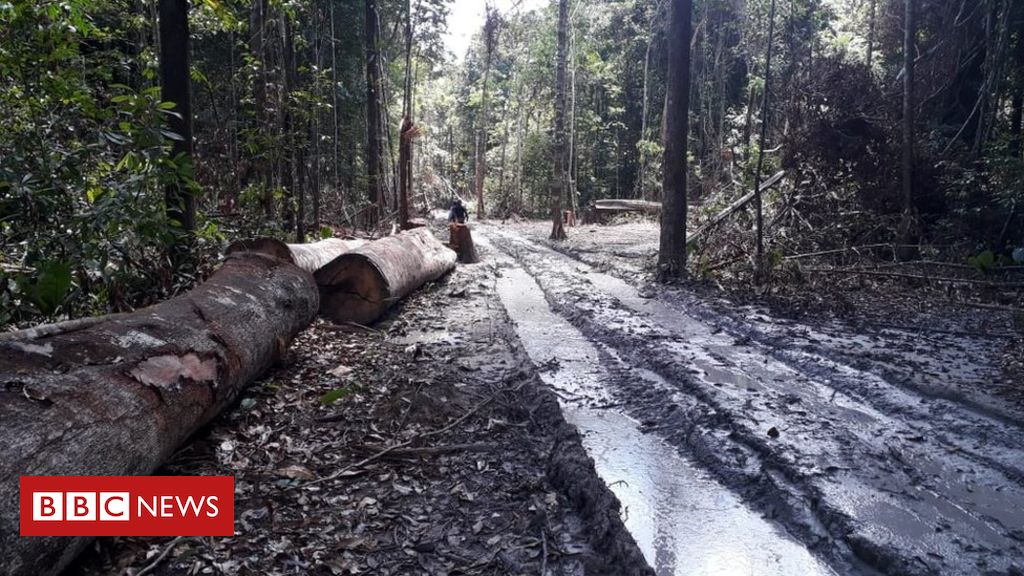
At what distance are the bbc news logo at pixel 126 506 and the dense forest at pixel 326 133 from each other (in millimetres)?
2081

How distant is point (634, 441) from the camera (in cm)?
404

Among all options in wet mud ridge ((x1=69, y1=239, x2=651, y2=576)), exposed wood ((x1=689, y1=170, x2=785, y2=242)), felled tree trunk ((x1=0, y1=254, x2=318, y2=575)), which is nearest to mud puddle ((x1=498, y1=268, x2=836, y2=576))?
wet mud ridge ((x1=69, y1=239, x2=651, y2=576))

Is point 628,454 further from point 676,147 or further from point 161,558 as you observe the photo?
point 676,147

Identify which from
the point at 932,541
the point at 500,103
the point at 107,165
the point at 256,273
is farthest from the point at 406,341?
the point at 500,103

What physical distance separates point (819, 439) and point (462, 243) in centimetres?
1017

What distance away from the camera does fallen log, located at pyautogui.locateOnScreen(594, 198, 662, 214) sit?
2324 cm

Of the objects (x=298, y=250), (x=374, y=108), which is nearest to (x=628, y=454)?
(x=298, y=250)

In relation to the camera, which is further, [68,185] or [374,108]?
[374,108]

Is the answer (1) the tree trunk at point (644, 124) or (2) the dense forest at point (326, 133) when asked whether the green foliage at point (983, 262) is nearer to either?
(2) the dense forest at point (326, 133)

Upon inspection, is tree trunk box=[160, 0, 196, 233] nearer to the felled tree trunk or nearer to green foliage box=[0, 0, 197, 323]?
green foliage box=[0, 0, 197, 323]

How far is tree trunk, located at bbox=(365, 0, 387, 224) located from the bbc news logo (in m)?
12.6

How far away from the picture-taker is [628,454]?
3834mm

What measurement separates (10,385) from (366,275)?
15.7 ft

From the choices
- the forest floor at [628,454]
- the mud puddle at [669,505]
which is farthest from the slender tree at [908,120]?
the mud puddle at [669,505]
